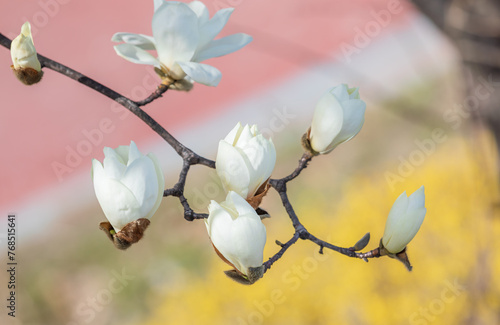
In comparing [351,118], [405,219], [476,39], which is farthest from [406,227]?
[476,39]

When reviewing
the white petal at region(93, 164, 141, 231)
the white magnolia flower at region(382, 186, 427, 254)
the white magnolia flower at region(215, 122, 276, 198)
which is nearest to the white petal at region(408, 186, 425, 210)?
the white magnolia flower at region(382, 186, 427, 254)

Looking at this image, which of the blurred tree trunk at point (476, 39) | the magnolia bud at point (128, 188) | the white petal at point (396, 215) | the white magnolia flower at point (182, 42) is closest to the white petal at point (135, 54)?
the white magnolia flower at point (182, 42)

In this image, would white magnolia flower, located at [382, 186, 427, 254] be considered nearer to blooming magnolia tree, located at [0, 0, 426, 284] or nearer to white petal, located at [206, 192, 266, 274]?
blooming magnolia tree, located at [0, 0, 426, 284]

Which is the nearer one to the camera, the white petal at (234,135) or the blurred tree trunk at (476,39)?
the white petal at (234,135)

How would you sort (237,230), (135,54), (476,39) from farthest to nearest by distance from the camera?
(476,39)
(135,54)
(237,230)

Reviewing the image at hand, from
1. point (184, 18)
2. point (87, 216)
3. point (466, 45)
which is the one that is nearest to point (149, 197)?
point (184, 18)

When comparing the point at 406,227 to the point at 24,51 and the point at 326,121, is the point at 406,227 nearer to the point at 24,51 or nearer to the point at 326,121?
the point at 326,121

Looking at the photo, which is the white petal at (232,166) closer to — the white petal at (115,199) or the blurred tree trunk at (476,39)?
the white petal at (115,199)
